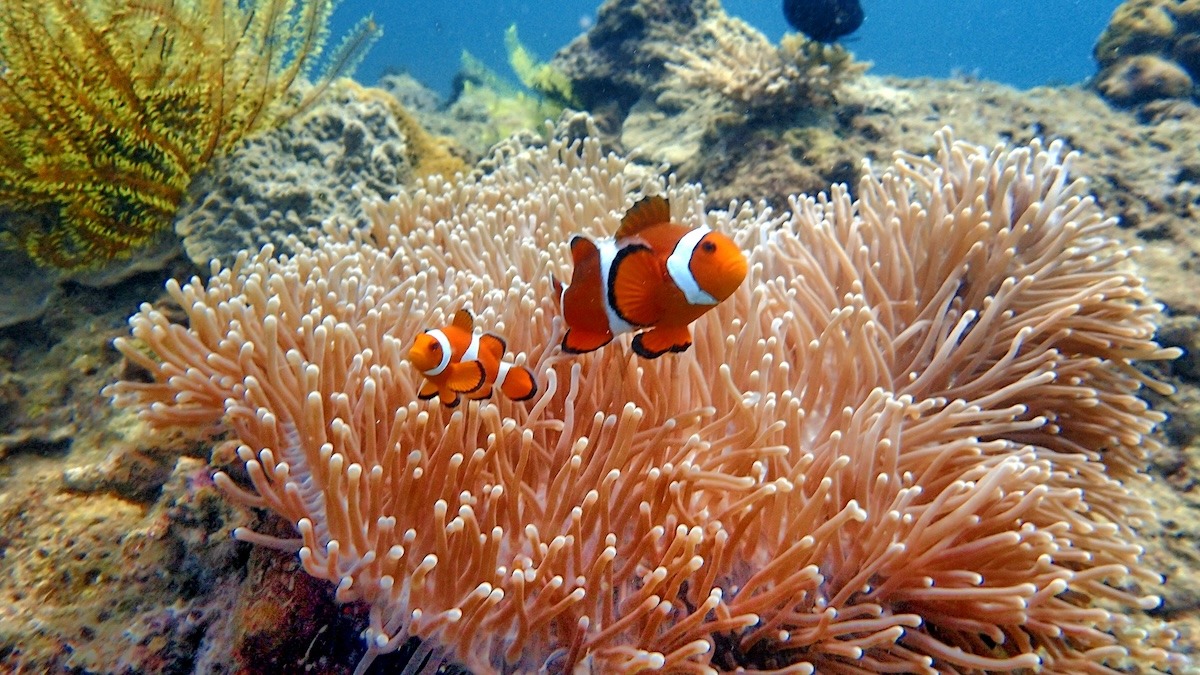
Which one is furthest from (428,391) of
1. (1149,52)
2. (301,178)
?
(1149,52)

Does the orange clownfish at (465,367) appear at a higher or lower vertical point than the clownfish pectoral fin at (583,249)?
lower

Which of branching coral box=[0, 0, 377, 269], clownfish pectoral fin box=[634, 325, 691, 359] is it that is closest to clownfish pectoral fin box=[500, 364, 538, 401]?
clownfish pectoral fin box=[634, 325, 691, 359]

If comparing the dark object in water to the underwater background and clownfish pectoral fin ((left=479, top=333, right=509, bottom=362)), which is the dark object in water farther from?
clownfish pectoral fin ((left=479, top=333, right=509, bottom=362))

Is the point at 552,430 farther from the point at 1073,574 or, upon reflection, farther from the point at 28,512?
the point at 28,512

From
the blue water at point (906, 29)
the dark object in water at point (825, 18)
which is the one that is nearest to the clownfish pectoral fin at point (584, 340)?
the dark object in water at point (825, 18)

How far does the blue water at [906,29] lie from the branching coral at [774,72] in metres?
63.4

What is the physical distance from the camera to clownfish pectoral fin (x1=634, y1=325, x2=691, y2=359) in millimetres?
1801

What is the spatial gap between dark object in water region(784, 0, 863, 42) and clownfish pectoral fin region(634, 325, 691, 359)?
4409 millimetres

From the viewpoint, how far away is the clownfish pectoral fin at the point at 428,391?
6.22 ft

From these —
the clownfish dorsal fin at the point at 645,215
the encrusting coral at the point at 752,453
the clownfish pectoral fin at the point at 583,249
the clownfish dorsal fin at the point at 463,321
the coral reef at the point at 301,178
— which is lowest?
the encrusting coral at the point at 752,453

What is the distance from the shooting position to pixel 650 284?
1745 millimetres

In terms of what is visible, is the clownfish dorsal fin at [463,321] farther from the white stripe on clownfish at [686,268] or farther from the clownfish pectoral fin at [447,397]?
the white stripe on clownfish at [686,268]

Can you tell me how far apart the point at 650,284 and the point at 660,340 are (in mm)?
159

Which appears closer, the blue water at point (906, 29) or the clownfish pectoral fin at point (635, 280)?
the clownfish pectoral fin at point (635, 280)
